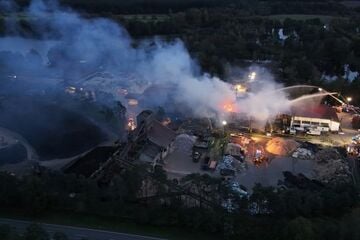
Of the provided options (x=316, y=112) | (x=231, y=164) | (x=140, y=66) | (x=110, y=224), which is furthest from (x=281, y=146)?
(x=140, y=66)

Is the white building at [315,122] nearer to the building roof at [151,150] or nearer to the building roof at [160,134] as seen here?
Result: the building roof at [160,134]

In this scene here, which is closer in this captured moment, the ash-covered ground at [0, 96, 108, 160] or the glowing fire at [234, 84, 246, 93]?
the ash-covered ground at [0, 96, 108, 160]

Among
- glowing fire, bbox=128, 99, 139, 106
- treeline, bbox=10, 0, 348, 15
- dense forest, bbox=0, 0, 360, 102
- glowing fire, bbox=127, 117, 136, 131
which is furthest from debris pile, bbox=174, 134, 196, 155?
treeline, bbox=10, 0, 348, 15

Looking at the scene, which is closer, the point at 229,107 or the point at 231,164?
the point at 231,164

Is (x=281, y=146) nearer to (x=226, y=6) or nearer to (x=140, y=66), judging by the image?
(x=140, y=66)

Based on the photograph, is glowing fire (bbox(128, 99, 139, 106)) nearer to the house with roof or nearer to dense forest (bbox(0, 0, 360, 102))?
the house with roof

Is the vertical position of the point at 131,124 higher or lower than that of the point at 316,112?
lower

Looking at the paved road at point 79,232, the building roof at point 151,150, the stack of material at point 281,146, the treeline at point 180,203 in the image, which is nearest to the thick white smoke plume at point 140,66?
the stack of material at point 281,146
